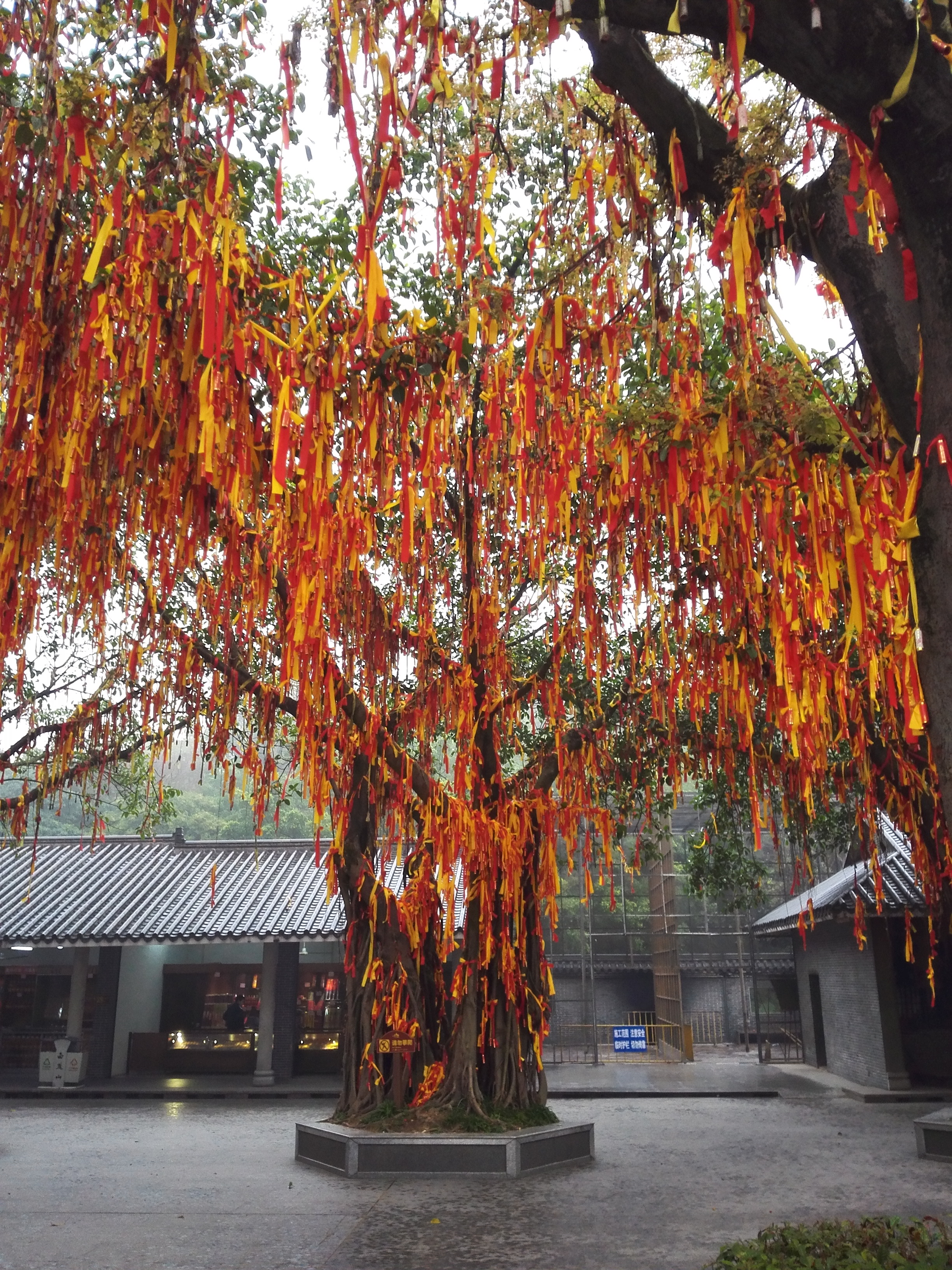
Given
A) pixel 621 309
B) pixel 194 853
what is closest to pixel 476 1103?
pixel 621 309

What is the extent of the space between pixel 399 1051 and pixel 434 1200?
1.53 meters

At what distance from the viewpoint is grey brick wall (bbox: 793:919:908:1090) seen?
1291 centimetres

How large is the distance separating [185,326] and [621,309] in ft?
6.75

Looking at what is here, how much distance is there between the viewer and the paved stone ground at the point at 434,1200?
5.28 m

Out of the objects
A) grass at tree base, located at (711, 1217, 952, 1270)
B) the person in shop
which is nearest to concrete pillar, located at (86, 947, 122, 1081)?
the person in shop

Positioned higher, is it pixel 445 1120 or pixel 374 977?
pixel 374 977

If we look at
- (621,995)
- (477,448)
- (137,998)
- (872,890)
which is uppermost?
(477,448)

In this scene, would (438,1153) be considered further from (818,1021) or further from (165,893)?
(818,1021)

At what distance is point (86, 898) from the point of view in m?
15.8

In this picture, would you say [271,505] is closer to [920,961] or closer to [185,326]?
[185,326]

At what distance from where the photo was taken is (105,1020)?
15344 millimetres

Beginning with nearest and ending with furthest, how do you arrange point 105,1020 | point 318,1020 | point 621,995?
point 105,1020
point 318,1020
point 621,995

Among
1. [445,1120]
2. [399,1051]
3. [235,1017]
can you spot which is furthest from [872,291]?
[235,1017]

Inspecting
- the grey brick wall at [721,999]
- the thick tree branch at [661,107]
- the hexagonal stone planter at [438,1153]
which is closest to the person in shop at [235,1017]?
the hexagonal stone planter at [438,1153]
